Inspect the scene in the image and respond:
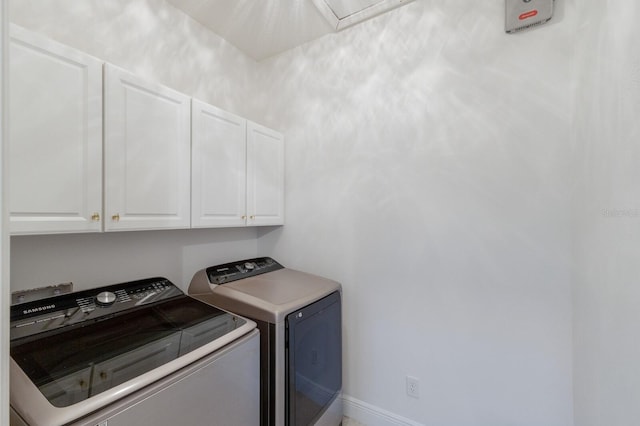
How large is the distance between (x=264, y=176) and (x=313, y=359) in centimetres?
126

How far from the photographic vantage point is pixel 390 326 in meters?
1.78

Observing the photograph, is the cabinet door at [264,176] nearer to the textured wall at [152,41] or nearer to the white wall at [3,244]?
the textured wall at [152,41]

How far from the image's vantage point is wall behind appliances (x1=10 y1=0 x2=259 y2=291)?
48.3 inches

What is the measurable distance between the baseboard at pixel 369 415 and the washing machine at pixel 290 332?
0.15 meters

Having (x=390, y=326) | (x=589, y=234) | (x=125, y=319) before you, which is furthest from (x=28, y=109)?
(x=589, y=234)

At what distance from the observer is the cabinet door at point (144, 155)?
1.16 m

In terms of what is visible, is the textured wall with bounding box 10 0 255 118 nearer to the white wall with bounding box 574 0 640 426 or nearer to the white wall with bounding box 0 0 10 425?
the white wall with bounding box 0 0 10 425

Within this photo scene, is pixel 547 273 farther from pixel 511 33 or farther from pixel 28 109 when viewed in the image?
pixel 28 109

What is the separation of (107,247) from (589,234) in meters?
2.27

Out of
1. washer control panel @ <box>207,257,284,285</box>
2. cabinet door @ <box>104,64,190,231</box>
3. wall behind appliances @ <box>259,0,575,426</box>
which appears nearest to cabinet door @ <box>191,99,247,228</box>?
cabinet door @ <box>104,64,190,231</box>

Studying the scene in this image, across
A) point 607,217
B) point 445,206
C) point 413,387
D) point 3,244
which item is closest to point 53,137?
point 3,244

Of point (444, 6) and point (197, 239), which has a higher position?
point (444, 6)

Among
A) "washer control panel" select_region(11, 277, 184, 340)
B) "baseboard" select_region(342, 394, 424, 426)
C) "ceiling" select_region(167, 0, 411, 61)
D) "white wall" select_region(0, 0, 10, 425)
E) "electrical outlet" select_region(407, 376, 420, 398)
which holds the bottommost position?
"baseboard" select_region(342, 394, 424, 426)

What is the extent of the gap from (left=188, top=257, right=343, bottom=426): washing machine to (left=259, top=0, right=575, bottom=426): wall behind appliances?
10.9 inches
